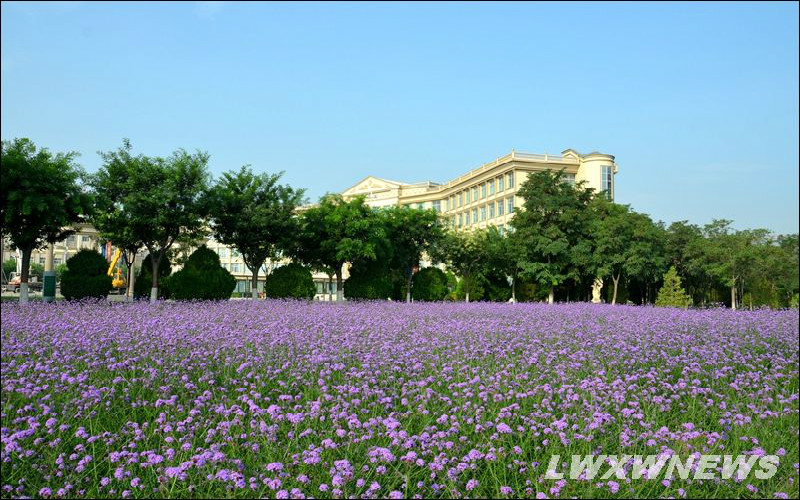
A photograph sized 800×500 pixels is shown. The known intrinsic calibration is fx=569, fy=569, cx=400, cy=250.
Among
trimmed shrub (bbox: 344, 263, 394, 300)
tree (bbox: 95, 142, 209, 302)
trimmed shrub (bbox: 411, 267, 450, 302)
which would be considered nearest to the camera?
tree (bbox: 95, 142, 209, 302)

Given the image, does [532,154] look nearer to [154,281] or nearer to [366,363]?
[154,281]

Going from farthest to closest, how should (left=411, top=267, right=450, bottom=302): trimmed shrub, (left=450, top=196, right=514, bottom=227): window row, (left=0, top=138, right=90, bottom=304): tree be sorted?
1. (left=450, top=196, right=514, bottom=227): window row
2. (left=411, top=267, right=450, bottom=302): trimmed shrub
3. (left=0, top=138, right=90, bottom=304): tree

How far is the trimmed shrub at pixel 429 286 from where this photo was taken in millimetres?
37125

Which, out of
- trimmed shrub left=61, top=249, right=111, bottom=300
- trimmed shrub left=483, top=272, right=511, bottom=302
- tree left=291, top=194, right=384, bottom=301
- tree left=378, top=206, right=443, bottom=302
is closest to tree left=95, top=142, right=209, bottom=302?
trimmed shrub left=61, top=249, right=111, bottom=300

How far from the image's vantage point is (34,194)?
1878 cm

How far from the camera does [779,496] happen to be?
11.8 feet

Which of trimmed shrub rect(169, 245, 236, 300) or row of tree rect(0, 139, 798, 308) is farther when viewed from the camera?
trimmed shrub rect(169, 245, 236, 300)

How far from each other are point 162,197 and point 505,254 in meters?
22.5

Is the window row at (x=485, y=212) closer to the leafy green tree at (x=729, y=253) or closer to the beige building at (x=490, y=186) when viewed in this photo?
the beige building at (x=490, y=186)

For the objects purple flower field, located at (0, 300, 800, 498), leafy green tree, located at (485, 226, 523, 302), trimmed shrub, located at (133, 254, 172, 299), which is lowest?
purple flower field, located at (0, 300, 800, 498)

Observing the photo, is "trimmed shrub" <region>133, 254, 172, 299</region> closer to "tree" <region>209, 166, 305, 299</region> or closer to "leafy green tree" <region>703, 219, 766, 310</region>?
"tree" <region>209, 166, 305, 299</region>

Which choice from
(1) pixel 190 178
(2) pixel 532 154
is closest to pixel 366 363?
(1) pixel 190 178

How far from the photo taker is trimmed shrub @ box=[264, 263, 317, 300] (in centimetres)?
2792

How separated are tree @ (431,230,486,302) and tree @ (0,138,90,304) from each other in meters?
23.2
